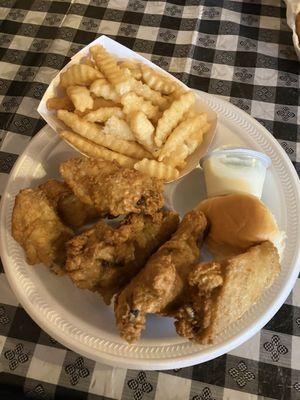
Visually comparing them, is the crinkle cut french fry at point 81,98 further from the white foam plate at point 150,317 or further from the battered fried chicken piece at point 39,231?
the battered fried chicken piece at point 39,231

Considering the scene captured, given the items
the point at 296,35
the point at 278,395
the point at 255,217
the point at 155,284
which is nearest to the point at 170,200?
the point at 255,217

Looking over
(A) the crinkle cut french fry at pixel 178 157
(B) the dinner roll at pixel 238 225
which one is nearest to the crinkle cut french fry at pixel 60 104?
(A) the crinkle cut french fry at pixel 178 157

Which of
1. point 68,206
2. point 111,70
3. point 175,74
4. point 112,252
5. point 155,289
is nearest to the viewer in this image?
point 155,289

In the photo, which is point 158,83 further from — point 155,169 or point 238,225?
point 238,225

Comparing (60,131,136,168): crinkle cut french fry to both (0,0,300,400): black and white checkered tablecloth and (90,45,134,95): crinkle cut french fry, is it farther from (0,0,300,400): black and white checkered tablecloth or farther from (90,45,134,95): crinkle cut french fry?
(0,0,300,400): black and white checkered tablecloth

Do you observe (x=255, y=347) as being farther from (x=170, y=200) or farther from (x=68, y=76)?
(x=68, y=76)

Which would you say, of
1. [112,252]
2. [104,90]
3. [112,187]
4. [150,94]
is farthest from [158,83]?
[112,252]
